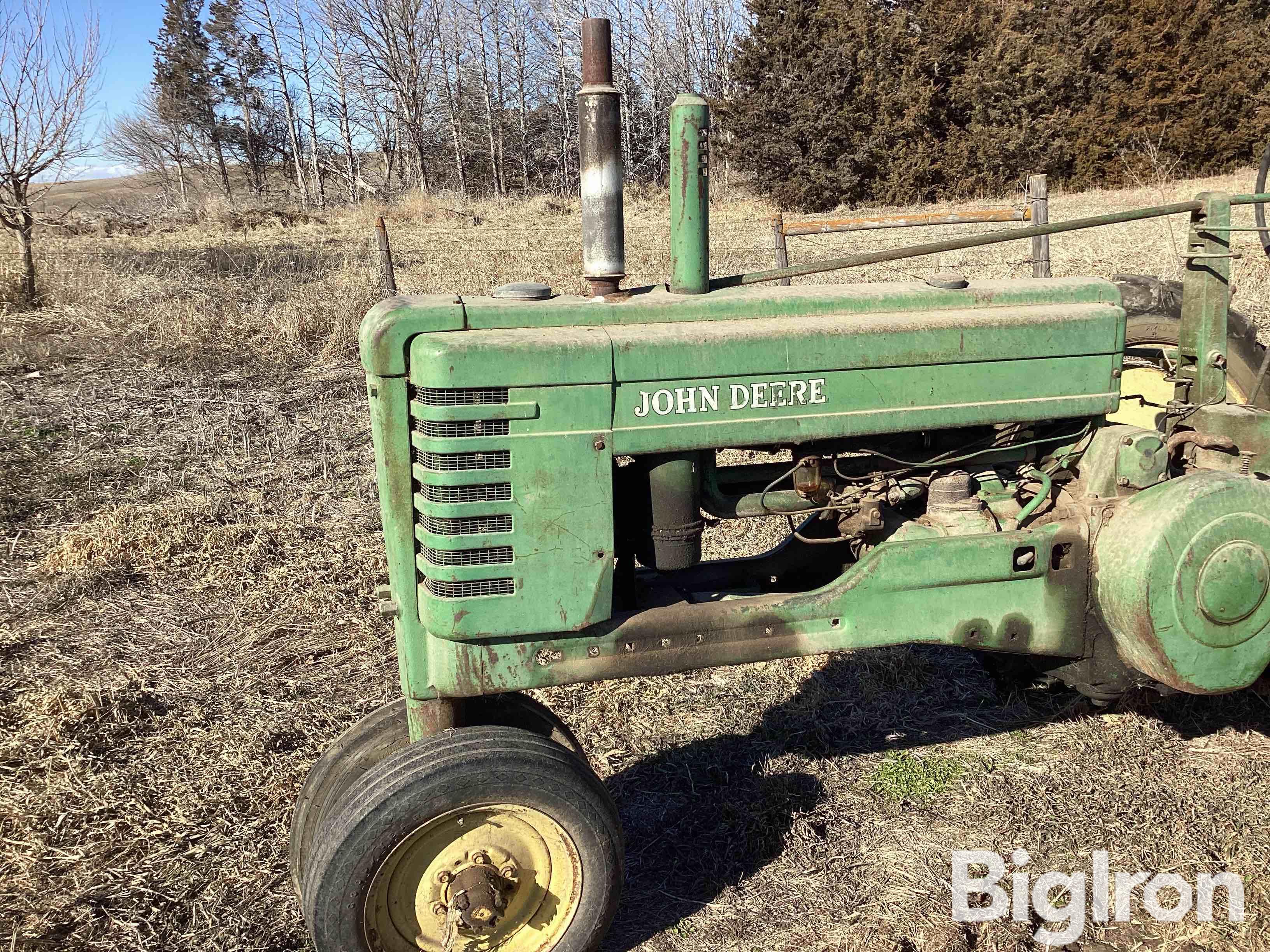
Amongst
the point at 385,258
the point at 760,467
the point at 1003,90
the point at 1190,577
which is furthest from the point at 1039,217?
the point at 1003,90

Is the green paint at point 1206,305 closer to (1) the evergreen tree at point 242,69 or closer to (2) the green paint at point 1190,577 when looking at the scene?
(2) the green paint at point 1190,577

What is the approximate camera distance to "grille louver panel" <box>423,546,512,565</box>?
220 centimetres

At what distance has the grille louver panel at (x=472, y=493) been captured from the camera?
2178 millimetres

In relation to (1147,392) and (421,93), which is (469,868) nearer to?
(1147,392)

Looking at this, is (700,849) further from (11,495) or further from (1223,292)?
(11,495)

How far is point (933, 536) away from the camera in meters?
2.58

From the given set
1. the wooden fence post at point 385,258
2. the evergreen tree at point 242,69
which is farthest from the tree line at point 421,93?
the wooden fence post at point 385,258

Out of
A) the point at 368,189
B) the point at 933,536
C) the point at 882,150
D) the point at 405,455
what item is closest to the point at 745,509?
the point at 933,536

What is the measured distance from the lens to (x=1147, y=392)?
162 inches

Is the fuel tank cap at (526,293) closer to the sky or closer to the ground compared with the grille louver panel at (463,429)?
closer to the sky

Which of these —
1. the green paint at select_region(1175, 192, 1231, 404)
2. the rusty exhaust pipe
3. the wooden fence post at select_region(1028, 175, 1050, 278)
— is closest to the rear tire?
the green paint at select_region(1175, 192, 1231, 404)

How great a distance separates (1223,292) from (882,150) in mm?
22075

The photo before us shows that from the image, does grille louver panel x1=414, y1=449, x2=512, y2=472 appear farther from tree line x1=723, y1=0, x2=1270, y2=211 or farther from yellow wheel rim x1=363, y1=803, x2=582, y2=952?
tree line x1=723, y1=0, x2=1270, y2=211

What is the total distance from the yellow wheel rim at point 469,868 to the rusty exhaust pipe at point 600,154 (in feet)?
4.21
